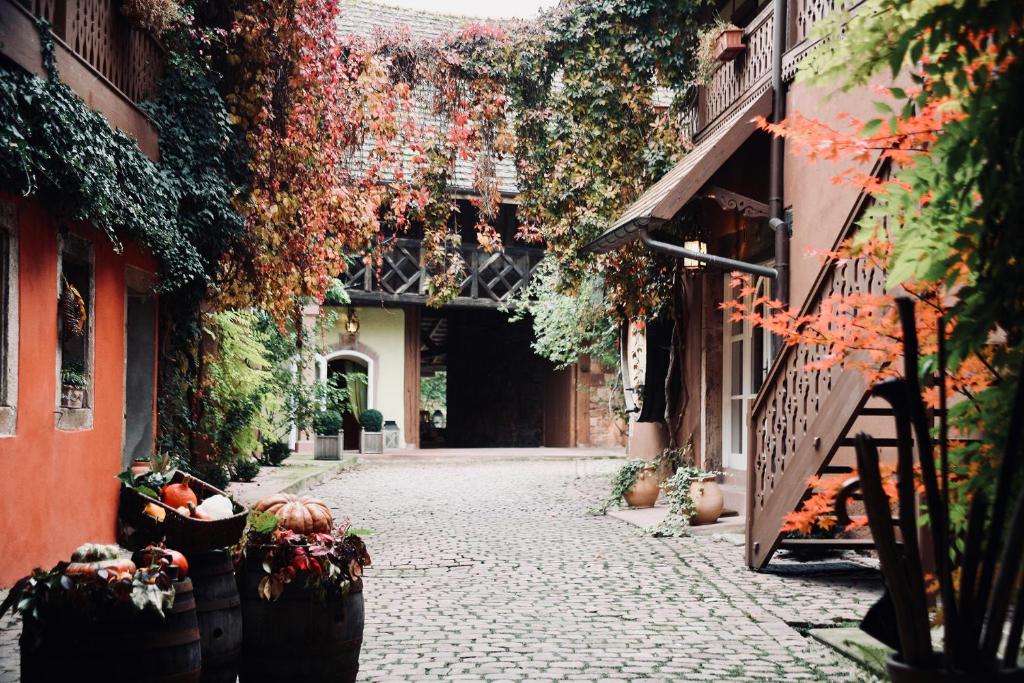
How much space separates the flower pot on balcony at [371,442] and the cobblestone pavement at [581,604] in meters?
11.3

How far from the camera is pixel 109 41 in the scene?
874 cm

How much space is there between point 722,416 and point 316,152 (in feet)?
17.6

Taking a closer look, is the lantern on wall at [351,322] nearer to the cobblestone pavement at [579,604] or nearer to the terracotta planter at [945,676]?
the cobblestone pavement at [579,604]

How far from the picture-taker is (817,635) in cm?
579

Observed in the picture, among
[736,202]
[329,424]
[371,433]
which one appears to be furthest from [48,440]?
[371,433]

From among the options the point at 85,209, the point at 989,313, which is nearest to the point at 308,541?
the point at 989,313

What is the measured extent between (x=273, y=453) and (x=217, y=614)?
13.7 m

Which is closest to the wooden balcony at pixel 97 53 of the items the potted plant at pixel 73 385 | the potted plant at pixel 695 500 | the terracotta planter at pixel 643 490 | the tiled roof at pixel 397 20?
the potted plant at pixel 73 385

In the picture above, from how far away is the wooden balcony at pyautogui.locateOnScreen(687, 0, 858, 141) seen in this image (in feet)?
32.5

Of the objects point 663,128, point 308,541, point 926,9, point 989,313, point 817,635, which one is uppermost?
point 663,128

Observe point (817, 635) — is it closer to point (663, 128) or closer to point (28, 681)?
point (28, 681)

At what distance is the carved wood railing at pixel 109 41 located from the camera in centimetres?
773

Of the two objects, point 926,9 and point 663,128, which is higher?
point 663,128

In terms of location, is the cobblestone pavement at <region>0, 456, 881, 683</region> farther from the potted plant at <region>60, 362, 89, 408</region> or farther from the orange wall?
the potted plant at <region>60, 362, 89, 408</region>
